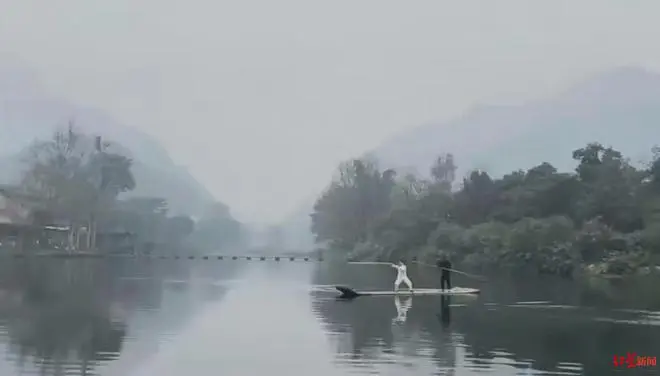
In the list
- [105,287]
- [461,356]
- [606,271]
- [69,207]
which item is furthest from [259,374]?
[69,207]

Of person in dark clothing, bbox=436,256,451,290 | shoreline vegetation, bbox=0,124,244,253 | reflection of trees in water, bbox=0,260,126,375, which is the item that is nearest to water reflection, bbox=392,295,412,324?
person in dark clothing, bbox=436,256,451,290

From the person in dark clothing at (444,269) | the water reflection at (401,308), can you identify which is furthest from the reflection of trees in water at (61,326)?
the person in dark clothing at (444,269)

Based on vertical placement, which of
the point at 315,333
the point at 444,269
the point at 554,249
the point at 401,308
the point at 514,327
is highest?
the point at 554,249

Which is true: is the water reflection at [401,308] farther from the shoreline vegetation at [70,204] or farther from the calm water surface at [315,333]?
the shoreline vegetation at [70,204]

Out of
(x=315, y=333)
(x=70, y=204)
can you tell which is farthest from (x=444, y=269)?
(x=70, y=204)

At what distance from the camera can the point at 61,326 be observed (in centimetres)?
2334

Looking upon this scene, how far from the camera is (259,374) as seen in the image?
54.4 feet

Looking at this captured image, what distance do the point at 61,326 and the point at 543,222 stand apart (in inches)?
1800

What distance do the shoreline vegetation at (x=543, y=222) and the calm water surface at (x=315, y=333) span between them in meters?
22.0

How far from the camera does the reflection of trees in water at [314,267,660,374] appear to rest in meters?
19.0

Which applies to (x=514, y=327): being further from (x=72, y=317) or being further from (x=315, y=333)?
(x=72, y=317)

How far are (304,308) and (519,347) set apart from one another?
11.3 m

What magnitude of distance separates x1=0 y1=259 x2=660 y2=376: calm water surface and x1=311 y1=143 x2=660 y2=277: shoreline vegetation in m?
22.0

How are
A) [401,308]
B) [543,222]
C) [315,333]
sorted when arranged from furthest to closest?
[543,222], [401,308], [315,333]
